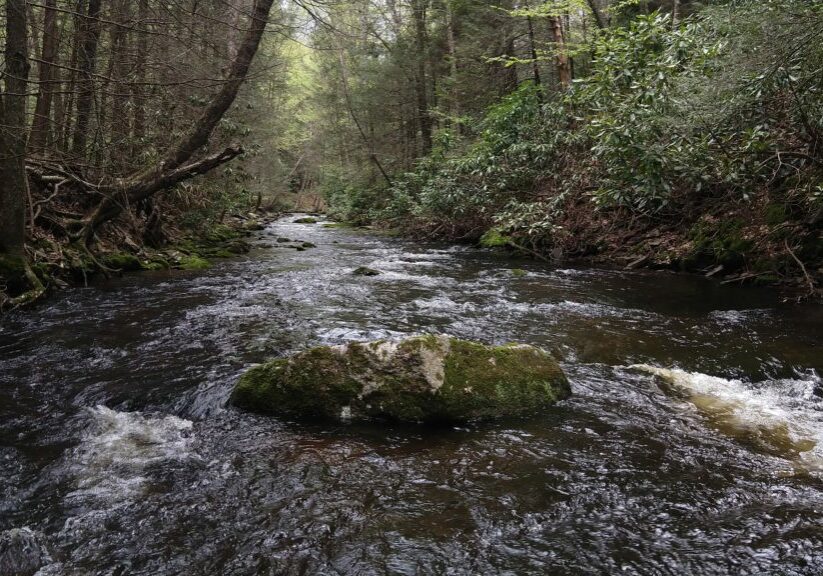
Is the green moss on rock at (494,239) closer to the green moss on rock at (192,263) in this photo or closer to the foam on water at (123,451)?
the green moss on rock at (192,263)

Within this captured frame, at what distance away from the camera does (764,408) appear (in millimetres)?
4730

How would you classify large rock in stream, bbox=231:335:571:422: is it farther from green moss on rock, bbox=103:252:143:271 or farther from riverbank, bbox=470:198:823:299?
green moss on rock, bbox=103:252:143:271

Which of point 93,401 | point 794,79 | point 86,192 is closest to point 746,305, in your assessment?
point 794,79

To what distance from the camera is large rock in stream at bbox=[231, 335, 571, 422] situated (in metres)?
4.54

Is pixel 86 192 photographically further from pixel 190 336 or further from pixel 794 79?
pixel 794 79

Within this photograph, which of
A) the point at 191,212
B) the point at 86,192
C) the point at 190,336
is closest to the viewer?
the point at 190,336

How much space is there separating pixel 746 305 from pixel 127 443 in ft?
27.2

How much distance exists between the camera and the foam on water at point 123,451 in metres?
3.54

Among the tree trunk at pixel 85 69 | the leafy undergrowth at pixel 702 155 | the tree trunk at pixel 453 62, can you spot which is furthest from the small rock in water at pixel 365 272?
the tree trunk at pixel 453 62

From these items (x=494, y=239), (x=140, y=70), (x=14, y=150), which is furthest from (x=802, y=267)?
(x=14, y=150)

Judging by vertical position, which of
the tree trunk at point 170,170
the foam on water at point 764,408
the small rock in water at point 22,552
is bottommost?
the small rock in water at point 22,552

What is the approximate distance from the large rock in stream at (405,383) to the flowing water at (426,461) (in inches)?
6.9

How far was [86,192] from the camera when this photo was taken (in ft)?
37.3

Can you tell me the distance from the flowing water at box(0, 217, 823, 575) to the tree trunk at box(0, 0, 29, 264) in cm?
160
